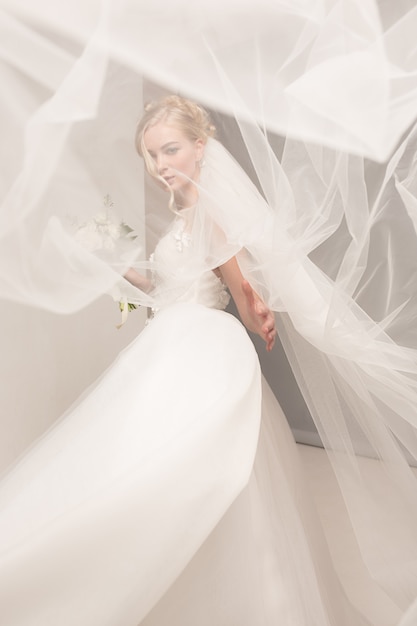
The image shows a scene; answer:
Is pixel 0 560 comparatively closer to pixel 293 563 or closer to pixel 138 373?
pixel 138 373

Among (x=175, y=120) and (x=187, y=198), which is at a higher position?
(x=175, y=120)

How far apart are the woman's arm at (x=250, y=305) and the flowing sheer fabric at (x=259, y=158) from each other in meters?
0.17

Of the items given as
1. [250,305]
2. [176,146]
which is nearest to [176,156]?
[176,146]

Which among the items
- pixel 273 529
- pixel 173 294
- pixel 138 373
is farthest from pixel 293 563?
pixel 173 294

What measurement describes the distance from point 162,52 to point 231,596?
3.09 feet

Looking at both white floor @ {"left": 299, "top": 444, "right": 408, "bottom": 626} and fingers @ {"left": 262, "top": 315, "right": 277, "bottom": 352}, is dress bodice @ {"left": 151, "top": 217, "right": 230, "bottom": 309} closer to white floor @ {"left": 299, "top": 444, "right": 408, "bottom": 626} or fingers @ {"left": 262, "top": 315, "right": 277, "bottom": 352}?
fingers @ {"left": 262, "top": 315, "right": 277, "bottom": 352}

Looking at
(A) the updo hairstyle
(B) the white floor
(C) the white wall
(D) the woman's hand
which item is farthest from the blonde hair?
(C) the white wall

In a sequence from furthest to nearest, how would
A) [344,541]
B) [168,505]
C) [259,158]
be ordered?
[344,541] < [259,158] < [168,505]

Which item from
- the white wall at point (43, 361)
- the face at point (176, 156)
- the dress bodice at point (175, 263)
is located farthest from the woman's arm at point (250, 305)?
the white wall at point (43, 361)

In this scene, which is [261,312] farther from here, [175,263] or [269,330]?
[175,263]

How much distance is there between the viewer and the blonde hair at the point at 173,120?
1.18 m

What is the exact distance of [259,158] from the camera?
43.6 inches

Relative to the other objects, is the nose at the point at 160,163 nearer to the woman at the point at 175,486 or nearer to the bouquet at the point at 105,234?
the woman at the point at 175,486

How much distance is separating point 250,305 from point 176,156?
381 millimetres
